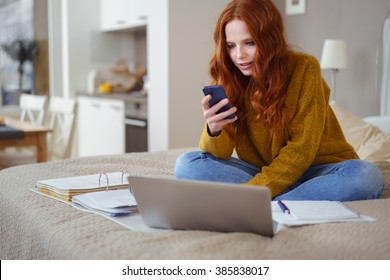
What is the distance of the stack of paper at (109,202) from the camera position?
1.44 metres

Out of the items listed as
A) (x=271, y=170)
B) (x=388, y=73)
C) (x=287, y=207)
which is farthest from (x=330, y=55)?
(x=287, y=207)

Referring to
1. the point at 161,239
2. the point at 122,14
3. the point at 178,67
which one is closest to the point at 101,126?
the point at 122,14

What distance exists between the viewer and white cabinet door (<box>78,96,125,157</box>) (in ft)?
15.3

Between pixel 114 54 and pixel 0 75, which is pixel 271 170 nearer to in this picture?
pixel 114 54

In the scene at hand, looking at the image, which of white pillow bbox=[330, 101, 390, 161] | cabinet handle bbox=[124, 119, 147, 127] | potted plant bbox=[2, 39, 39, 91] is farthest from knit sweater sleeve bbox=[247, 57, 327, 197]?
potted plant bbox=[2, 39, 39, 91]

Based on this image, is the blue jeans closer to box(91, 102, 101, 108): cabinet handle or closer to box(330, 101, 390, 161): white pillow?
box(330, 101, 390, 161): white pillow

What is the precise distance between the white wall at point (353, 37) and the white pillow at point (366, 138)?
940mm

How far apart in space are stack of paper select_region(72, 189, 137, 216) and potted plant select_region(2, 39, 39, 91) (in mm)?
4510

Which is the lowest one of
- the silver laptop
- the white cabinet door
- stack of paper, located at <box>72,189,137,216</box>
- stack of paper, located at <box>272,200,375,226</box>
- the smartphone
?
the white cabinet door

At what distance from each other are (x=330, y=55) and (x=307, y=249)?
8.53ft

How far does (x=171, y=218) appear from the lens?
129 cm

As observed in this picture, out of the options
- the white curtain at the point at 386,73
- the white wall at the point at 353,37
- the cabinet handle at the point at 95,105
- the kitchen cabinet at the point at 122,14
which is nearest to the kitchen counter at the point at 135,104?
the cabinet handle at the point at 95,105

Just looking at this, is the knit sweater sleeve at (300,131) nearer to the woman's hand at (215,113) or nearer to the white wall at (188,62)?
the woman's hand at (215,113)

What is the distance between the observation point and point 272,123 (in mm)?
1760
